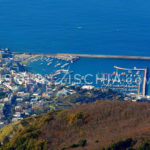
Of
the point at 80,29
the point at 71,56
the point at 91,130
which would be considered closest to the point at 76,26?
the point at 80,29

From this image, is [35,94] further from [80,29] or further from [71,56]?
[80,29]

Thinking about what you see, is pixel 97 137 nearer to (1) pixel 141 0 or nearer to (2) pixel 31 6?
(2) pixel 31 6

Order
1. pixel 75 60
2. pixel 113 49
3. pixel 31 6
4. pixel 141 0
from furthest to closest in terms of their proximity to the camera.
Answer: pixel 141 0, pixel 31 6, pixel 113 49, pixel 75 60

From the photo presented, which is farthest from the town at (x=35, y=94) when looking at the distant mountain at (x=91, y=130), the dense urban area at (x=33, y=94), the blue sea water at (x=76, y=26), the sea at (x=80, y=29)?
the blue sea water at (x=76, y=26)

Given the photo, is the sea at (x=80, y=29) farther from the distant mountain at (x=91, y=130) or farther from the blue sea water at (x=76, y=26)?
the distant mountain at (x=91, y=130)

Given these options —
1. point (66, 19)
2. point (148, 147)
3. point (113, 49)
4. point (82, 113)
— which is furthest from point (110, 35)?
point (148, 147)

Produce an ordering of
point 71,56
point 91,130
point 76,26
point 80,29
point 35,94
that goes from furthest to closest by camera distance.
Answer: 1. point 76,26
2. point 80,29
3. point 71,56
4. point 35,94
5. point 91,130
